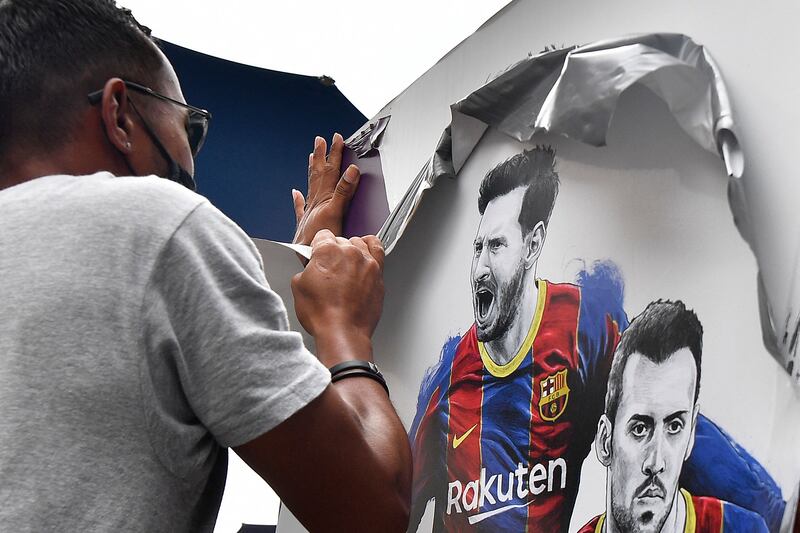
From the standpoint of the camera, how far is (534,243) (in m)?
1.12

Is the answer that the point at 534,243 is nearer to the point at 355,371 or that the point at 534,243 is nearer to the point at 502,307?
the point at 502,307

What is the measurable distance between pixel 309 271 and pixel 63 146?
0.37 m

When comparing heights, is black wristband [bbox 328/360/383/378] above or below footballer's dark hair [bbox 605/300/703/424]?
below

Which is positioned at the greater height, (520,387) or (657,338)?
(657,338)

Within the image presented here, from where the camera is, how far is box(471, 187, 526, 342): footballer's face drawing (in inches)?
45.1

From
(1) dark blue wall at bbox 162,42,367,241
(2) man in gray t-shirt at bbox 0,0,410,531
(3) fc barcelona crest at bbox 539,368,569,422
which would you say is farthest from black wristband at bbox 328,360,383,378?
(1) dark blue wall at bbox 162,42,367,241

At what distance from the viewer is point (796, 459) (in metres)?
0.71

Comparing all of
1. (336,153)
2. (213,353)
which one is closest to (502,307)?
(213,353)

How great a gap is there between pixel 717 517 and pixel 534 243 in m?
0.44

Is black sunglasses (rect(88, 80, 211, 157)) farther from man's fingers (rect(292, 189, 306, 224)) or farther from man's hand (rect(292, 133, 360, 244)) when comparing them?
man's fingers (rect(292, 189, 306, 224))

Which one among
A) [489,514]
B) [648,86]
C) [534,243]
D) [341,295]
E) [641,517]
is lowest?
[489,514]

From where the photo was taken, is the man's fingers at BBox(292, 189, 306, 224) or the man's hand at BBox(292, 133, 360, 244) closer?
the man's hand at BBox(292, 133, 360, 244)

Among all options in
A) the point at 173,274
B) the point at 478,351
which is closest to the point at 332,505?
the point at 173,274

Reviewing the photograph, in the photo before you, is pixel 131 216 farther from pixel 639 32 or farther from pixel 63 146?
pixel 639 32
